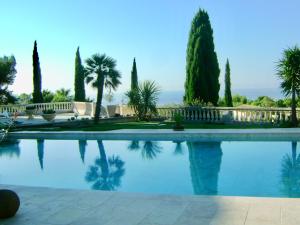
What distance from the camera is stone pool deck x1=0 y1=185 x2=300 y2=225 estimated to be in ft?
17.3

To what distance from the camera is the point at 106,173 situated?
10.6 meters

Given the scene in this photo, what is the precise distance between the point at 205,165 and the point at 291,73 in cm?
758

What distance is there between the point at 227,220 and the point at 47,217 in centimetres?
251

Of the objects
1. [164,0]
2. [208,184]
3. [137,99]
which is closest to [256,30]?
[164,0]

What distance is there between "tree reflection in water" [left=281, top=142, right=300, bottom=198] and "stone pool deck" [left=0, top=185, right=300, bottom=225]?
2.22 meters

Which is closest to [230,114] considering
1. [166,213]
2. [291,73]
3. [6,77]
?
[291,73]

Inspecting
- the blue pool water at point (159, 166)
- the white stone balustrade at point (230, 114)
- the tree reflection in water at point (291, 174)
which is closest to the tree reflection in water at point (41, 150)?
the blue pool water at point (159, 166)

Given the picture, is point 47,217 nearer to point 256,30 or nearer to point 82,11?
point 82,11

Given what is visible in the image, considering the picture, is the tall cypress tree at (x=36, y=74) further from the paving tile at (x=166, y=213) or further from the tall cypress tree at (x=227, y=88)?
the paving tile at (x=166, y=213)

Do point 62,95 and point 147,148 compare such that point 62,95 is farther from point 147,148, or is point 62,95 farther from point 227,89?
point 147,148

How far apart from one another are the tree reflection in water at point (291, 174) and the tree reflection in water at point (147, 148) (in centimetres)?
397

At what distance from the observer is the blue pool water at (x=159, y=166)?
8.78 m

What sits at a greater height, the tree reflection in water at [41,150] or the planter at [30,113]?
the planter at [30,113]

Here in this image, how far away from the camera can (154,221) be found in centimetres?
532
